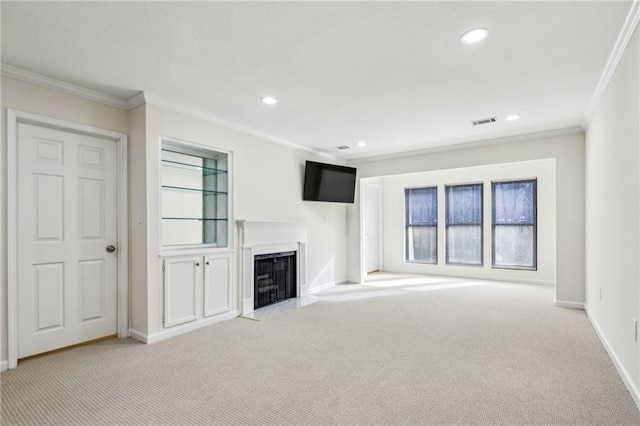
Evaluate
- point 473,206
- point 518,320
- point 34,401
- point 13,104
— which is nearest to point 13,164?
point 13,104

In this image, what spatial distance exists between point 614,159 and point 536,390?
1925mm

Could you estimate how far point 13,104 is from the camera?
278 centimetres

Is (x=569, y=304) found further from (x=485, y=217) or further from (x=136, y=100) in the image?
(x=136, y=100)

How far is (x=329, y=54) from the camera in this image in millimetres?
2539

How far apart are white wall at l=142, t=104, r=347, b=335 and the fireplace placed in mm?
418

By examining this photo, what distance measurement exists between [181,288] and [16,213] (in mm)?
1541

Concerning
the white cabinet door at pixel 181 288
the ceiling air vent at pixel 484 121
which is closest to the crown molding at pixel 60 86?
the white cabinet door at pixel 181 288

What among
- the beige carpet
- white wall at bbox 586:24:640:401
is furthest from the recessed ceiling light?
the beige carpet

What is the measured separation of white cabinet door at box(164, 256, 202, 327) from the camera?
3.49m

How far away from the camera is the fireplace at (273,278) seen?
460 centimetres

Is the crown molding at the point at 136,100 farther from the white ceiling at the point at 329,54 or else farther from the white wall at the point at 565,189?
the white wall at the point at 565,189

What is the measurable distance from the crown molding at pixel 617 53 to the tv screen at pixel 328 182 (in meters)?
3.41

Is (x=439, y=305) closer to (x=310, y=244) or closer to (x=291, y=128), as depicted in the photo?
(x=310, y=244)

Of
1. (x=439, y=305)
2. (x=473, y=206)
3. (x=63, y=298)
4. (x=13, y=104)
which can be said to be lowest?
(x=439, y=305)
